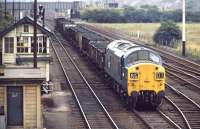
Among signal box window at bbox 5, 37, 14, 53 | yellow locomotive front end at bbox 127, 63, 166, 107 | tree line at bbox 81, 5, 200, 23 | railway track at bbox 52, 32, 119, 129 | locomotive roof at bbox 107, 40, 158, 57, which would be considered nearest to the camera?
railway track at bbox 52, 32, 119, 129

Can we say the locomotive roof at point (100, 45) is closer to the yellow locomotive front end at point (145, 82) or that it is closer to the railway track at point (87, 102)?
the railway track at point (87, 102)

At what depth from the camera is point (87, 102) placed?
32.2 meters

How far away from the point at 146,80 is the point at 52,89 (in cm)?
976

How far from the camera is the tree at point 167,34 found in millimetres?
79688

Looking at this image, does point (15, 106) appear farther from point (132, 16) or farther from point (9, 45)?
point (132, 16)

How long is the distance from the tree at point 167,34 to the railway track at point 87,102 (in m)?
29.3

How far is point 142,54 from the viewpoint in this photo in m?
29.5

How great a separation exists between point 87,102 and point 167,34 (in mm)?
50348

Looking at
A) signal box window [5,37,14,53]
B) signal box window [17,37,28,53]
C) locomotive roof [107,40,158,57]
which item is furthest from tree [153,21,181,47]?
locomotive roof [107,40,158,57]

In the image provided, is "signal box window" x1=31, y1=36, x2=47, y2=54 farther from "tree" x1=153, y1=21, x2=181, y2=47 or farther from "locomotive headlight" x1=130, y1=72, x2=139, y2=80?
"tree" x1=153, y1=21, x2=181, y2=47

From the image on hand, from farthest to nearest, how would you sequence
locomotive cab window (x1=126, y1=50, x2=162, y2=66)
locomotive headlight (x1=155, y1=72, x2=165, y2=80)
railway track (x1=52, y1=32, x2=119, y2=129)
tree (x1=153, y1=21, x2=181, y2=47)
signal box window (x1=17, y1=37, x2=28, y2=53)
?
tree (x1=153, y1=21, x2=181, y2=47) < signal box window (x1=17, y1=37, x2=28, y2=53) < locomotive cab window (x1=126, y1=50, x2=162, y2=66) < locomotive headlight (x1=155, y1=72, x2=165, y2=80) < railway track (x1=52, y1=32, x2=119, y2=129)

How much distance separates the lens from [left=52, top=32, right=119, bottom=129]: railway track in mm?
26297

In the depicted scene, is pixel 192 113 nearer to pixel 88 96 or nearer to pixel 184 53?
pixel 88 96

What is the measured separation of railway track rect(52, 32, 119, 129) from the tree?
2930 centimetres
